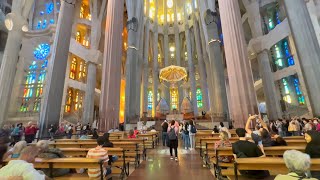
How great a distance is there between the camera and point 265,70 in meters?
17.1

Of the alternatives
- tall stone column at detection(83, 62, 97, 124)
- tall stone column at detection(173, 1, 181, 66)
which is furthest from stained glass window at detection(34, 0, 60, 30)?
tall stone column at detection(173, 1, 181, 66)

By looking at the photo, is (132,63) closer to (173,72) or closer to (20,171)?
(173,72)

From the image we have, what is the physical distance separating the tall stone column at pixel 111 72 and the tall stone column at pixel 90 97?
30.0 feet

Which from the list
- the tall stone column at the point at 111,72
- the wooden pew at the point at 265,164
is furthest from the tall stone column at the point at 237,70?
the tall stone column at the point at 111,72

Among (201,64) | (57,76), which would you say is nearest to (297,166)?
(57,76)

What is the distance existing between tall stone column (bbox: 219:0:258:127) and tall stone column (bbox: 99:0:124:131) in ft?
22.1

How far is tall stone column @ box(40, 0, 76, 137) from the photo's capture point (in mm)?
9906

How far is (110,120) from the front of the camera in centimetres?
943

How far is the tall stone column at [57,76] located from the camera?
9.91 metres

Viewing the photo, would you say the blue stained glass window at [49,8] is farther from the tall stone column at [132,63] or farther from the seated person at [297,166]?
the seated person at [297,166]

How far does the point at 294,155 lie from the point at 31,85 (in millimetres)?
24866

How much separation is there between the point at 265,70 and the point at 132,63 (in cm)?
1486

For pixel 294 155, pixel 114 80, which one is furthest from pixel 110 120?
pixel 294 155

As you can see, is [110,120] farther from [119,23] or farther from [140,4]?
[140,4]
